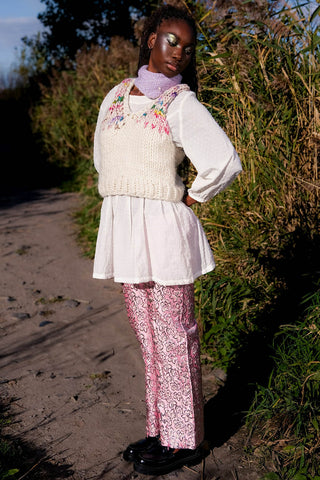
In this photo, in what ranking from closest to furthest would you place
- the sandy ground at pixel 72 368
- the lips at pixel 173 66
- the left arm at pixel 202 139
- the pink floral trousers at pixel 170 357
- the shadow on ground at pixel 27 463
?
the left arm at pixel 202 139, the lips at pixel 173 66, the pink floral trousers at pixel 170 357, the shadow on ground at pixel 27 463, the sandy ground at pixel 72 368

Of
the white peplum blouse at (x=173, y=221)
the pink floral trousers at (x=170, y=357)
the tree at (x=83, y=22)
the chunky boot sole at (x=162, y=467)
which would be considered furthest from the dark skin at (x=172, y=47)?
the tree at (x=83, y=22)

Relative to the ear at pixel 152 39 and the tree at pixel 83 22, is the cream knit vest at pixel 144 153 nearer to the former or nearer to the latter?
the ear at pixel 152 39

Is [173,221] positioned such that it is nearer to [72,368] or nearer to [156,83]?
[156,83]

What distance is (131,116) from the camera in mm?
2215

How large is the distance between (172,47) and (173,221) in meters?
0.64

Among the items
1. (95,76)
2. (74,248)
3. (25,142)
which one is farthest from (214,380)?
(25,142)

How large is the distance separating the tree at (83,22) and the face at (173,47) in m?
11.3

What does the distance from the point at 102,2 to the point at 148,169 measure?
39.5ft

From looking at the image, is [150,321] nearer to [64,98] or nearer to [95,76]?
[95,76]

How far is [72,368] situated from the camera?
343 centimetres

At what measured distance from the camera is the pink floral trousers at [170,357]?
7.61 feet

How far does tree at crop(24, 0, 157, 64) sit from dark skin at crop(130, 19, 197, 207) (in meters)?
11.3

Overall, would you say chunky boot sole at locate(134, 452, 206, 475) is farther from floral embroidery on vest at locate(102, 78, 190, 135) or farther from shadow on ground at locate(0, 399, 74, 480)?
floral embroidery on vest at locate(102, 78, 190, 135)

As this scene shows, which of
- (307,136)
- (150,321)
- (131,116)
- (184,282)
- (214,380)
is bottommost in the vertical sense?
(214,380)
